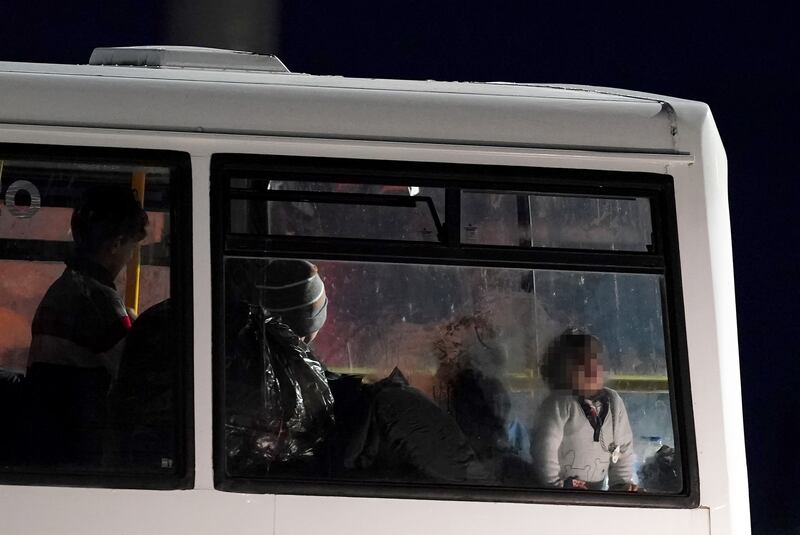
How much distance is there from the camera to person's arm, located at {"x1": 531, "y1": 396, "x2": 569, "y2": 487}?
3.33 metres

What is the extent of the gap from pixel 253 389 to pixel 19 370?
72 cm

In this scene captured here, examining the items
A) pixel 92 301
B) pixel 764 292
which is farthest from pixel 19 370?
pixel 764 292

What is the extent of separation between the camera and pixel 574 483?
3320mm

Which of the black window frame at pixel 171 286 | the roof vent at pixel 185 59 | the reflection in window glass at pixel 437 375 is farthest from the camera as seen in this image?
the roof vent at pixel 185 59

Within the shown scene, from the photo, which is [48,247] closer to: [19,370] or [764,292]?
[19,370]

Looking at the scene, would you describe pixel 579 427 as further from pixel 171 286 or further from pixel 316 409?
pixel 171 286

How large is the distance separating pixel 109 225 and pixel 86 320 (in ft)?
1.01

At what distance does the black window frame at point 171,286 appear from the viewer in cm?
321

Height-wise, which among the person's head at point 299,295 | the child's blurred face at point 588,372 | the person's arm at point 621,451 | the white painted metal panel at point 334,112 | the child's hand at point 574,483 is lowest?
the child's hand at point 574,483

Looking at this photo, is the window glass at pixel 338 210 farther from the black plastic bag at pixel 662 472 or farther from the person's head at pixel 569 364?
the black plastic bag at pixel 662 472

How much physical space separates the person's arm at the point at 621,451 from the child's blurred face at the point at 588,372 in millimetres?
69

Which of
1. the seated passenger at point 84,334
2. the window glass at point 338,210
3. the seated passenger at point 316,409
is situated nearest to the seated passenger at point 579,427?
the seated passenger at point 316,409

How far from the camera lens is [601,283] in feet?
11.1

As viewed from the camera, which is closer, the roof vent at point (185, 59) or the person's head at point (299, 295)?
the person's head at point (299, 295)
